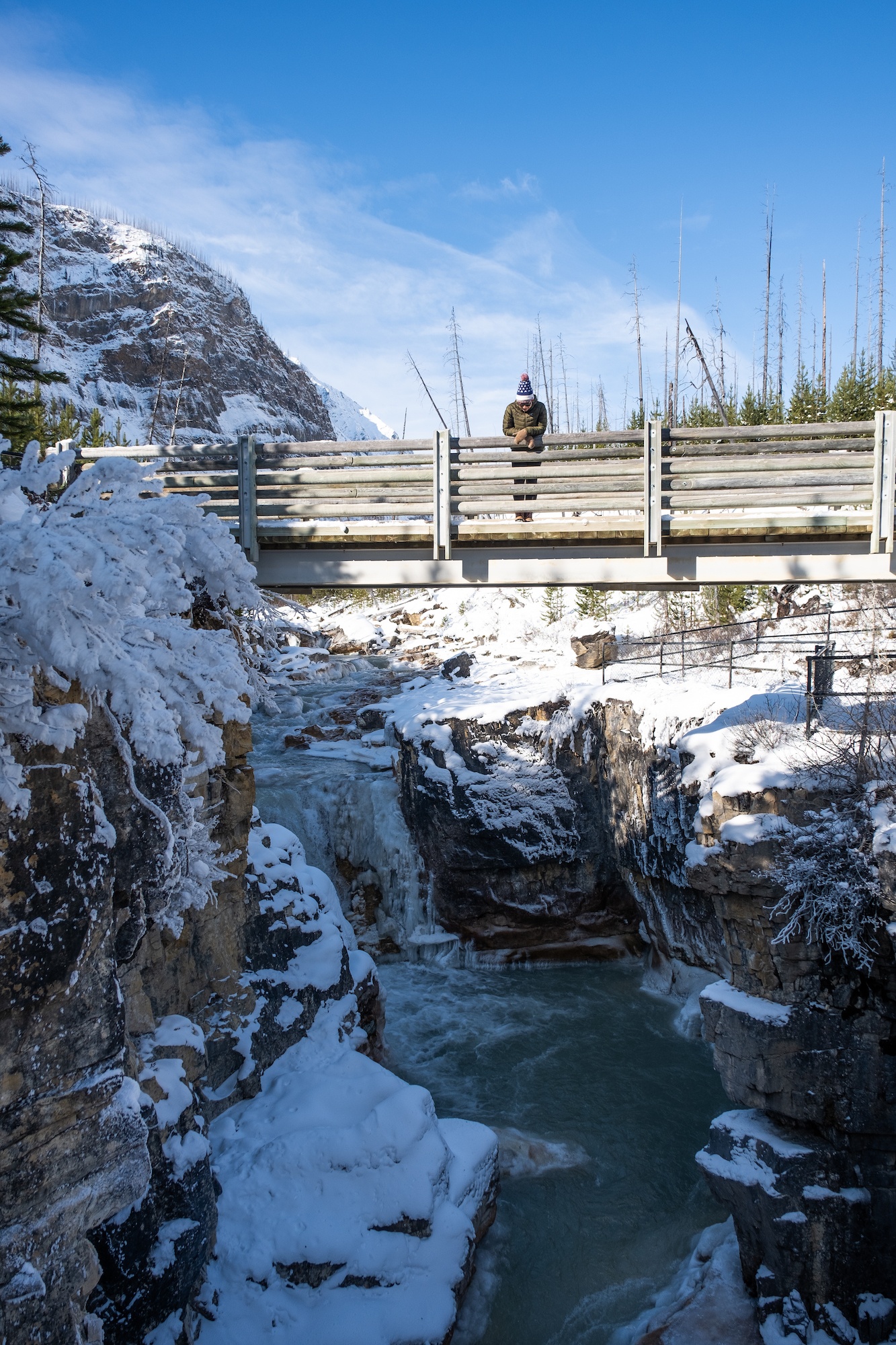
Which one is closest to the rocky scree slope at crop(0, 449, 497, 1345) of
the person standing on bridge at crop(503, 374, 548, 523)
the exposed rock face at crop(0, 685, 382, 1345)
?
the exposed rock face at crop(0, 685, 382, 1345)

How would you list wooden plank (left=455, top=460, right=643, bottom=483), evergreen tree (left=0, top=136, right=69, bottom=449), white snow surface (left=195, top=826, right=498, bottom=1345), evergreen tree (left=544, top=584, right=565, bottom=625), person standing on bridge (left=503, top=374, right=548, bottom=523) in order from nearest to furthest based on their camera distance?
white snow surface (left=195, top=826, right=498, bottom=1345) → wooden plank (left=455, top=460, right=643, bottom=483) → person standing on bridge (left=503, top=374, right=548, bottom=523) → evergreen tree (left=0, top=136, right=69, bottom=449) → evergreen tree (left=544, top=584, right=565, bottom=625)

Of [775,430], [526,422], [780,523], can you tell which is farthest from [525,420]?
[780,523]

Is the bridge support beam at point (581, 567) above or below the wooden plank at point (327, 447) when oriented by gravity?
below

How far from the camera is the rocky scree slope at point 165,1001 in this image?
3787mm

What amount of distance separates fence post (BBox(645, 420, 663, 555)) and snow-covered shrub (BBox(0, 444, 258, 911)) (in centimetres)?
399

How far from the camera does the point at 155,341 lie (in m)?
53.3

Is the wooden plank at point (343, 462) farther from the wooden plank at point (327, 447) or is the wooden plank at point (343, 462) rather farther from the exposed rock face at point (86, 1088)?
the exposed rock face at point (86, 1088)

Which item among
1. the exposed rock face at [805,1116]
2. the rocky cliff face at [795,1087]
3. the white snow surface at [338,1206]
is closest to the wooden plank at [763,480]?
the rocky cliff face at [795,1087]

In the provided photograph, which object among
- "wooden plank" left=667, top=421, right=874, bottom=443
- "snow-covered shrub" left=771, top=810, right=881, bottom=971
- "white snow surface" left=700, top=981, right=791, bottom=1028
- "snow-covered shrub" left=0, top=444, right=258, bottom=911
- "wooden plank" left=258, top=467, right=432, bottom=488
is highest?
"wooden plank" left=667, top=421, right=874, bottom=443

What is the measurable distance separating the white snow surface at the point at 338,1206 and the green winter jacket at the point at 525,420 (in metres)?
6.77

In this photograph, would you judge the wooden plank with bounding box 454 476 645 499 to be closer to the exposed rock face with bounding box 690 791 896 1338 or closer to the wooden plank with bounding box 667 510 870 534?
the wooden plank with bounding box 667 510 870 534

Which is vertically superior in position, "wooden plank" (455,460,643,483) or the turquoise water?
"wooden plank" (455,460,643,483)

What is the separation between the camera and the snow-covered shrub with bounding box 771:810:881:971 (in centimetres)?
761

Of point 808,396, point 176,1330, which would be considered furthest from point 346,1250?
point 808,396
